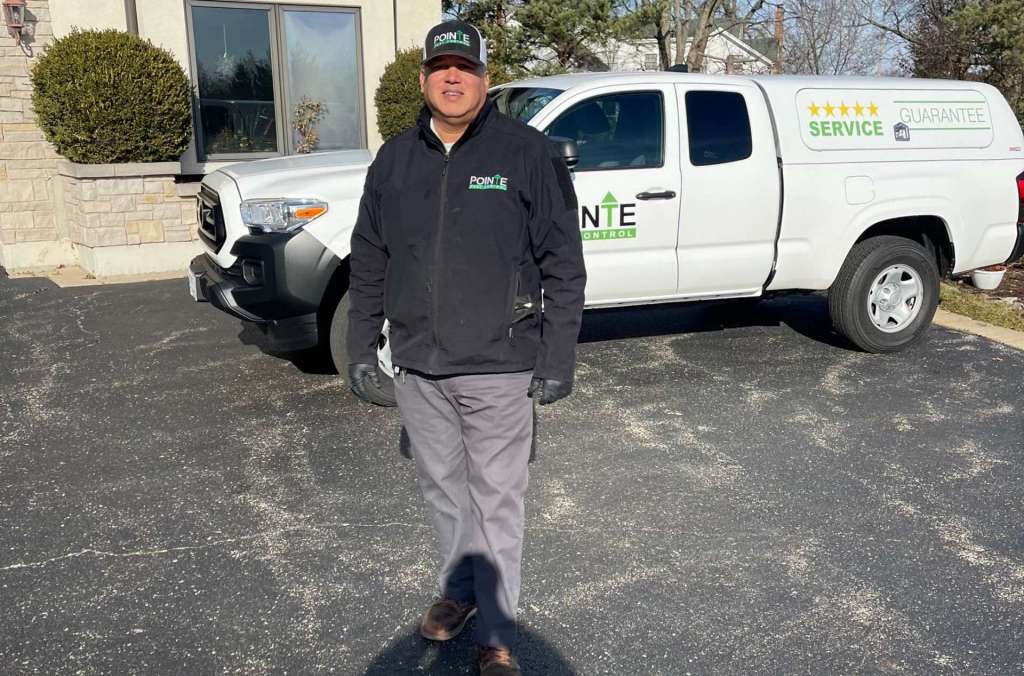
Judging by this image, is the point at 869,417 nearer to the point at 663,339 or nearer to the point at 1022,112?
the point at 663,339

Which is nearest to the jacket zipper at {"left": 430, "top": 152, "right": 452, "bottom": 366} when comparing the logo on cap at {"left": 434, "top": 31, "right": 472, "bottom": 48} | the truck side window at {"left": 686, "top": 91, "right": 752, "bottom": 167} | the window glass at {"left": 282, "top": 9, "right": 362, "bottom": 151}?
the logo on cap at {"left": 434, "top": 31, "right": 472, "bottom": 48}

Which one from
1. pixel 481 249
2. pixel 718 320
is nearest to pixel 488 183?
pixel 481 249

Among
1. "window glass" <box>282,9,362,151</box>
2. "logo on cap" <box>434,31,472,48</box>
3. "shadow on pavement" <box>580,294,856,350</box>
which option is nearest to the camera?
"logo on cap" <box>434,31,472,48</box>

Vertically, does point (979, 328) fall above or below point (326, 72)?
below

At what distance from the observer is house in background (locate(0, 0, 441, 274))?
1011cm

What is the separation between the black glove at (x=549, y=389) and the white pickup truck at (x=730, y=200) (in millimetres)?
2618

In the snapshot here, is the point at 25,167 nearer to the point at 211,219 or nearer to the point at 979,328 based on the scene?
the point at 211,219

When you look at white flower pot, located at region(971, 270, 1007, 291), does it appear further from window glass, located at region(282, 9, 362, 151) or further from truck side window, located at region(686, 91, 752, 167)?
window glass, located at region(282, 9, 362, 151)

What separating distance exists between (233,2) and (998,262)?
352 inches

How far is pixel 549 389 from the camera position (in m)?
3.02

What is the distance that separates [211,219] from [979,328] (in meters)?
5.96

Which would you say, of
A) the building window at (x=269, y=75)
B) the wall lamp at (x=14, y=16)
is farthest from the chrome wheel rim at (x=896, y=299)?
the wall lamp at (x=14, y=16)

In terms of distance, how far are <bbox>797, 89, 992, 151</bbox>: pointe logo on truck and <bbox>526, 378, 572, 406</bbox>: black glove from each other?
13.8 ft

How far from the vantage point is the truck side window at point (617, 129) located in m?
6.08
